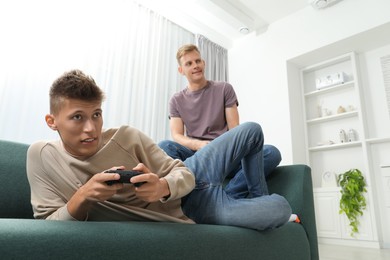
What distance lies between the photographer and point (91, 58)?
299 centimetres

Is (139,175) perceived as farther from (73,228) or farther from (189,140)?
(189,140)

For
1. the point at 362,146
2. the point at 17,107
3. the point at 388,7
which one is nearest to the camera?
the point at 17,107

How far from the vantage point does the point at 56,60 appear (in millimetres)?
2752

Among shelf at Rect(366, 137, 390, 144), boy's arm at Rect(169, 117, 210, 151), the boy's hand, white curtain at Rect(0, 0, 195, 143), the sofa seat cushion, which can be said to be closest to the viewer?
the sofa seat cushion

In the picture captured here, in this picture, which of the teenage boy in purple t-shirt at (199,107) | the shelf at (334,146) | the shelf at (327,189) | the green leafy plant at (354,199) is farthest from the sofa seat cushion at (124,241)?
the shelf at (334,146)

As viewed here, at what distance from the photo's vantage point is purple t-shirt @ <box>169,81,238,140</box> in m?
1.94

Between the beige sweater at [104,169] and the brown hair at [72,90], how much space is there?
0.14 meters

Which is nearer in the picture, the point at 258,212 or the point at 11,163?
the point at 258,212

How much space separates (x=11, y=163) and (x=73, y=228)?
0.75 m

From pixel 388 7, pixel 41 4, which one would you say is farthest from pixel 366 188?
pixel 41 4

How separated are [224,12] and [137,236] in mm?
3596

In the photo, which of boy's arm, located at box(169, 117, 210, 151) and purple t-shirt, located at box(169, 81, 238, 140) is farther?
purple t-shirt, located at box(169, 81, 238, 140)

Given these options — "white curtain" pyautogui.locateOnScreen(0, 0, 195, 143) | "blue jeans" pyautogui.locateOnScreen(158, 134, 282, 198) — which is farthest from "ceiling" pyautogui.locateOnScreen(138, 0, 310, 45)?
"blue jeans" pyautogui.locateOnScreen(158, 134, 282, 198)

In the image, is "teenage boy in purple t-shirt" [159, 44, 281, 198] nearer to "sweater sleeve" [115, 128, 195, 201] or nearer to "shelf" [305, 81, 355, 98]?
"sweater sleeve" [115, 128, 195, 201]
